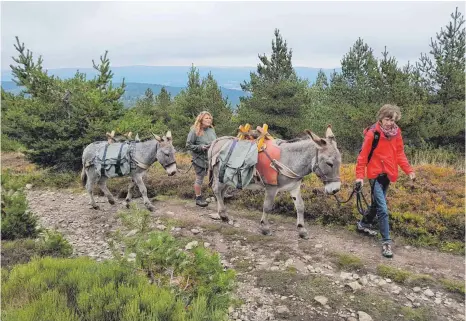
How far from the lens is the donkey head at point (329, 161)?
226 inches

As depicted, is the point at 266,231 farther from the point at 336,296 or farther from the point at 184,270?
the point at 184,270

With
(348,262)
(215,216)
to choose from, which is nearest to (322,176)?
(348,262)

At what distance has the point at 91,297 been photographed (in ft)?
9.60

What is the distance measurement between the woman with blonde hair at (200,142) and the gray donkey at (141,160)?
57 centimetres

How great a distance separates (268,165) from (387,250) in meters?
2.53

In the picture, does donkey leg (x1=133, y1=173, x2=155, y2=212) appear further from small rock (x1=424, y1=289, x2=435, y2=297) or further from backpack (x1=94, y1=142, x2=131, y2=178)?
small rock (x1=424, y1=289, x2=435, y2=297)

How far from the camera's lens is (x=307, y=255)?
18.7ft

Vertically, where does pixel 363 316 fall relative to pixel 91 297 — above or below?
below

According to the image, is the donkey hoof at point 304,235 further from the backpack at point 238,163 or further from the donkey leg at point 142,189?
the donkey leg at point 142,189

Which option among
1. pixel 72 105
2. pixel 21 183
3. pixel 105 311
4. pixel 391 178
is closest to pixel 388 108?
pixel 391 178

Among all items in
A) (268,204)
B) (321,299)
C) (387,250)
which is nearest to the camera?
(321,299)

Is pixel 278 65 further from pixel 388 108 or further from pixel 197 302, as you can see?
pixel 197 302

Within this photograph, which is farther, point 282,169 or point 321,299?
point 282,169

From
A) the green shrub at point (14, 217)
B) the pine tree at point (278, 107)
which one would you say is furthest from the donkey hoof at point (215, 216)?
the pine tree at point (278, 107)
